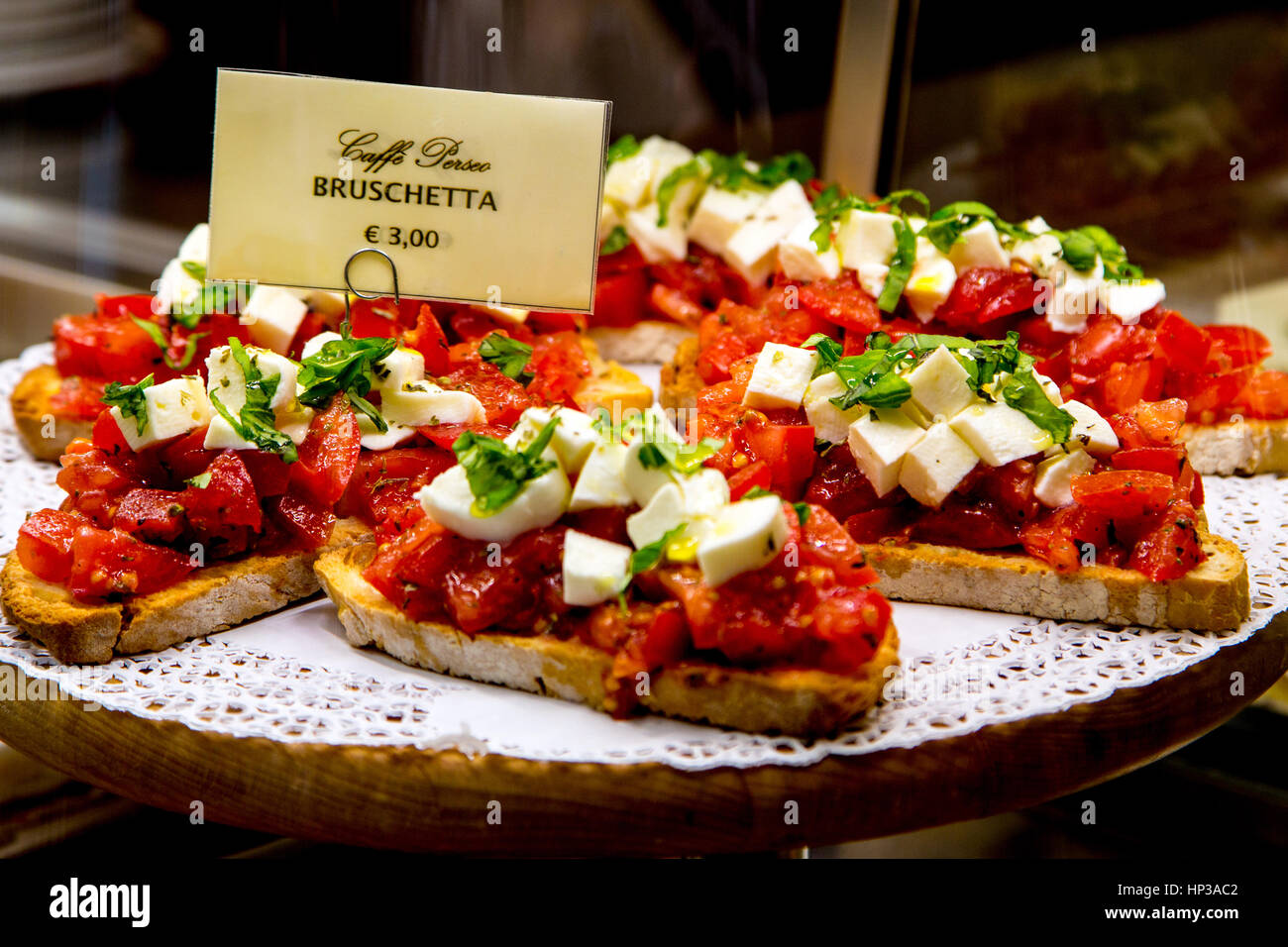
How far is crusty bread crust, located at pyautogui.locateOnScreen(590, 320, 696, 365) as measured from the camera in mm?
A: 3820

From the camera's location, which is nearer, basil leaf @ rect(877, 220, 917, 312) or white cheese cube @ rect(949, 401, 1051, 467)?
white cheese cube @ rect(949, 401, 1051, 467)

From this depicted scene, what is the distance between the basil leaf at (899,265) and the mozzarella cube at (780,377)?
2.16 ft

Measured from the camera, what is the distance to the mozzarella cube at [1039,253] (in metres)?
3.12

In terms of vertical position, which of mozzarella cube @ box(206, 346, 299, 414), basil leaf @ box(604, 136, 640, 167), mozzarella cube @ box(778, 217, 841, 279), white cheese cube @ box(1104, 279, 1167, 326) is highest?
basil leaf @ box(604, 136, 640, 167)

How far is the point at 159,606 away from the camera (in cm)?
219

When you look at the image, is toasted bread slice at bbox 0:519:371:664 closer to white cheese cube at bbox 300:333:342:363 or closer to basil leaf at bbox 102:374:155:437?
basil leaf at bbox 102:374:155:437

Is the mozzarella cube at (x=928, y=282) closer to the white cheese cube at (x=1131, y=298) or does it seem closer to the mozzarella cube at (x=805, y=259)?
the mozzarella cube at (x=805, y=259)

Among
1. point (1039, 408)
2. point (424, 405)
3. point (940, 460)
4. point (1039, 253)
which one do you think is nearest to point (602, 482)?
point (424, 405)

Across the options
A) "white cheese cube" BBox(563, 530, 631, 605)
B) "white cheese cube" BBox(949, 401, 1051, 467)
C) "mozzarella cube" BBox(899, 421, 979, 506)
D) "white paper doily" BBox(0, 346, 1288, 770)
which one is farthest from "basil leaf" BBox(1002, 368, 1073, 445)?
"white cheese cube" BBox(563, 530, 631, 605)

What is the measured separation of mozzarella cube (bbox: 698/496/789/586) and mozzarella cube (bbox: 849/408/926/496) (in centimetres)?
55

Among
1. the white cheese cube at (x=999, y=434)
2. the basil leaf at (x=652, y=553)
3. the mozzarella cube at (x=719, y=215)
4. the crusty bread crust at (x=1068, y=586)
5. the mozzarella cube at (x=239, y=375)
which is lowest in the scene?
the crusty bread crust at (x=1068, y=586)

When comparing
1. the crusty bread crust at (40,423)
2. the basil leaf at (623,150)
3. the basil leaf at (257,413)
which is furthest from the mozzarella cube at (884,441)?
the crusty bread crust at (40,423)

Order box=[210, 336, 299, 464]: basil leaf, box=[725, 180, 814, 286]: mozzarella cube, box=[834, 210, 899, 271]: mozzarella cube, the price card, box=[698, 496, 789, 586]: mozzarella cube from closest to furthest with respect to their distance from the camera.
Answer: box=[698, 496, 789, 586]: mozzarella cube → box=[210, 336, 299, 464]: basil leaf → the price card → box=[834, 210, 899, 271]: mozzarella cube → box=[725, 180, 814, 286]: mozzarella cube

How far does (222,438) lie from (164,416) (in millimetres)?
143
